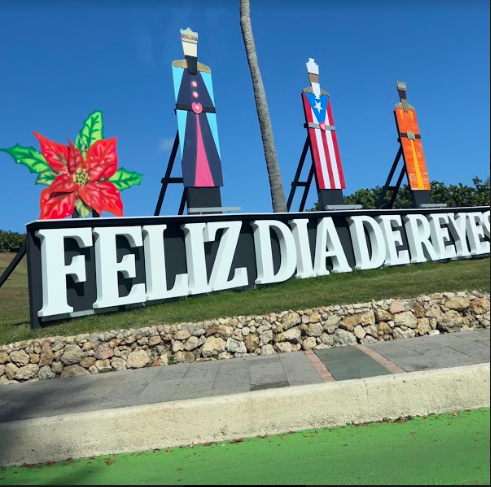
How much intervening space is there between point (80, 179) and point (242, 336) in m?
6.87

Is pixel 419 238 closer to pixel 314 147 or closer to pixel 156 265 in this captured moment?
pixel 314 147

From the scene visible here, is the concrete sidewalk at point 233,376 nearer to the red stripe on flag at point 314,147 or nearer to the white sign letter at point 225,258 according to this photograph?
the white sign letter at point 225,258

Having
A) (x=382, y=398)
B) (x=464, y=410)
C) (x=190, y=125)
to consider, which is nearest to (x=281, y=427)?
(x=382, y=398)

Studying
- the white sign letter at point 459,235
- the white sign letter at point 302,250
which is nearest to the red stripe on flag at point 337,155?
the white sign letter at point 302,250

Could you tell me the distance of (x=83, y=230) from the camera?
10617mm

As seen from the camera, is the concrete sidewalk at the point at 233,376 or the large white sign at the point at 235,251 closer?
the concrete sidewalk at the point at 233,376

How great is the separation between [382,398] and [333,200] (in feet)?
37.1

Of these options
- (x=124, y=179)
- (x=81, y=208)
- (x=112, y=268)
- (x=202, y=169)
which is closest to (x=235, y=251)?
(x=202, y=169)

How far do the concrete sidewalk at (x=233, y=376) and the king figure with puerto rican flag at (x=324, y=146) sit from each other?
794cm

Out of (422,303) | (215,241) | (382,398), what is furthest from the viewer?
(215,241)

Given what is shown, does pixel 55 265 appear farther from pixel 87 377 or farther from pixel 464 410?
pixel 464 410

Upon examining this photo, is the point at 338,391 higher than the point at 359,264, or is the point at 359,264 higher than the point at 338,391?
the point at 359,264

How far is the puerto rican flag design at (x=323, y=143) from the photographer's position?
52.6 feet

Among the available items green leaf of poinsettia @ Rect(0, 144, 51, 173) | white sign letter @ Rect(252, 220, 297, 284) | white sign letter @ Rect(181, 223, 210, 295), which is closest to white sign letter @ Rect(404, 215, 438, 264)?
white sign letter @ Rect(252, 220, 297, 284)
